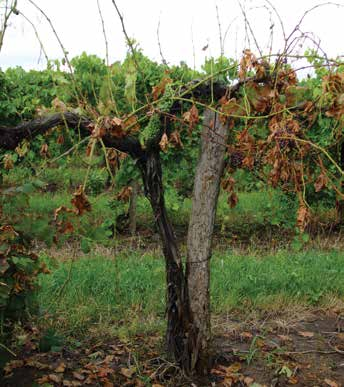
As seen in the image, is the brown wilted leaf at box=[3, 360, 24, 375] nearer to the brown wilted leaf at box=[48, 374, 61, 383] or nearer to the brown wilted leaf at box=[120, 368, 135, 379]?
the brown wilted leaf at box=[48, 374, 61, 383]

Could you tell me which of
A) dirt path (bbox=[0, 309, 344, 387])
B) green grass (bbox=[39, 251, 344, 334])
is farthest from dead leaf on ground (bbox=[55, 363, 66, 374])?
green grass (bbox=[39, 251, 344, 334])

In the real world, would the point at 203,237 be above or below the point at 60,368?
above

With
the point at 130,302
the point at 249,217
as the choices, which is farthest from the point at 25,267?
the point at 249,217

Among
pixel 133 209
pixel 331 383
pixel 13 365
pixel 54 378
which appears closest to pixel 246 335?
pixel 331 383

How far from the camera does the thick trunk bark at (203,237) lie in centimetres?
346

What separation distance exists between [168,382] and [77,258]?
2578mm

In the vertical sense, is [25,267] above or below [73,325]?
above

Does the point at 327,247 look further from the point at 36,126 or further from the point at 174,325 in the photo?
the point at 36,126

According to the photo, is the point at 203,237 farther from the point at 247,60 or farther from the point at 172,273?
the point at 247,60

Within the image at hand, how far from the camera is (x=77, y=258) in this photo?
5805 mm

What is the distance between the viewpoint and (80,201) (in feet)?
8.68

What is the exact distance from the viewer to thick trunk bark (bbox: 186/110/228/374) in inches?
136

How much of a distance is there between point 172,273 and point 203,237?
0.92ft

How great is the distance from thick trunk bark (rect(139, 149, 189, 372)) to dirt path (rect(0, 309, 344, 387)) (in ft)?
0.46
